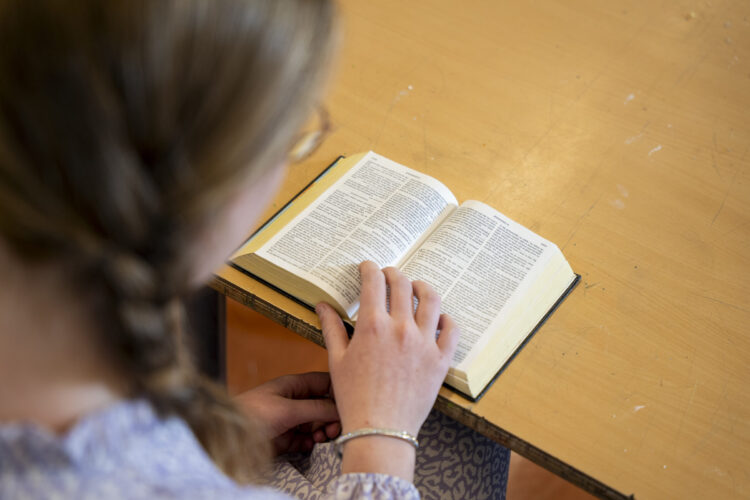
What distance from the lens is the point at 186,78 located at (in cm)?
37

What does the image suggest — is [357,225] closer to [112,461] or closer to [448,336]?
[448,336]

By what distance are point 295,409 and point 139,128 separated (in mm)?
532

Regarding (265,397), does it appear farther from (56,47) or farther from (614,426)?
(56,47)

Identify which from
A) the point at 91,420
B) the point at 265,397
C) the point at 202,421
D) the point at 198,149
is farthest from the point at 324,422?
the point at 198,149

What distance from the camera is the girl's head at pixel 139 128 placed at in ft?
1.17

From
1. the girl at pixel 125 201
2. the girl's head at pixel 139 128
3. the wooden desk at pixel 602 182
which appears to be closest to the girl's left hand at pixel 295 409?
the wooden desk at pixel 602 182

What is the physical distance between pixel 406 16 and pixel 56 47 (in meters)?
0.92

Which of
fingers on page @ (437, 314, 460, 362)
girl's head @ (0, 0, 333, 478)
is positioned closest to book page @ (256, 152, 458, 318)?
fingers on page @ (437, 314, 460, 362)

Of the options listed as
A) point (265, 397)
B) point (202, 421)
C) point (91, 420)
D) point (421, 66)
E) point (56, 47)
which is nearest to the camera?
point (56, 47)

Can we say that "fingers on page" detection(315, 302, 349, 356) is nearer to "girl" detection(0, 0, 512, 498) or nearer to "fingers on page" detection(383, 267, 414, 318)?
"fingers on page" detection(383, 267, 414, 318)

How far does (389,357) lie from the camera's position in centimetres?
73

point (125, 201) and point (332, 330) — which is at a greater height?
point (125, 201)

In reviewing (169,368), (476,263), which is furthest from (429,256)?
(169,368)

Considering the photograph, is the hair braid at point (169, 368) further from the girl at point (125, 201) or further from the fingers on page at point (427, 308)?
the fingers on page at point (427, 308)
